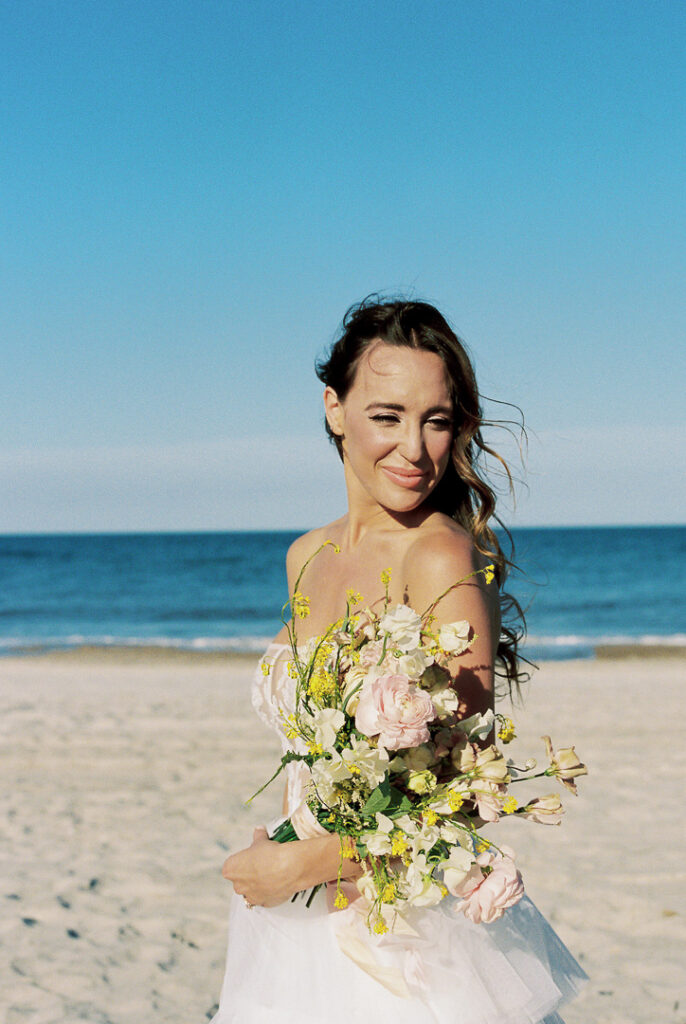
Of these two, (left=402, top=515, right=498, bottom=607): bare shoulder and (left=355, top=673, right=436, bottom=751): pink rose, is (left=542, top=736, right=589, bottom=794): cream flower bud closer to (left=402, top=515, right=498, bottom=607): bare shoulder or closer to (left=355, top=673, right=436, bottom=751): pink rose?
(left=355, top=673, right=436, bottom=751): pink rose

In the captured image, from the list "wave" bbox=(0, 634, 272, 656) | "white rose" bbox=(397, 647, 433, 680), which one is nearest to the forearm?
"white rose" bbox=(397, 647, 433, 680)

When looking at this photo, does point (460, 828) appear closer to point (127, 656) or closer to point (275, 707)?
point (275, 707)

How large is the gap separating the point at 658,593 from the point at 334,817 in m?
36.4

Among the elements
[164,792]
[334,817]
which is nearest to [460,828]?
[334,817]

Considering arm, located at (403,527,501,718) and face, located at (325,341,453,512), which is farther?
face, located at (325,341,453,512)

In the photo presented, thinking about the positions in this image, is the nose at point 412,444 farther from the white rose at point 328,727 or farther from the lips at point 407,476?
the white rose at point 328,727

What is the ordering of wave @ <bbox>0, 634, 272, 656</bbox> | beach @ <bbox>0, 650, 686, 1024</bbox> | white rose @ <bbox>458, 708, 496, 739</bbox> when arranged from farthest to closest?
wave @ <bbox>0, 634, 272, 656</bbox>
beach @ <bbox>0, 650, 686, 1024</bbox>
white rose @ <bbox>458, 708, 496, 739</bbox>

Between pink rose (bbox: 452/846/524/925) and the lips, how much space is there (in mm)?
1025

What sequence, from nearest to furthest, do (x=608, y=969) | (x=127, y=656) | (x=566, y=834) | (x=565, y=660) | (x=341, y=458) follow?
(x=341, y=458) < (x=608, y=969) < (x=566, y=834) < (x=565, y=660) < (x=127, y=656)

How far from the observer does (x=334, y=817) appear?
2.18 metres

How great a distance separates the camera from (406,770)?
2.13 m

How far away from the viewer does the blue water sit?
23.9 meters

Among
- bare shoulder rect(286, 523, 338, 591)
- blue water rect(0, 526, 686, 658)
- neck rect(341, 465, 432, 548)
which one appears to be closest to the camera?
neck rect(341, 465, 432, 548)

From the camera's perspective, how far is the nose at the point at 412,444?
2676 millimetres
